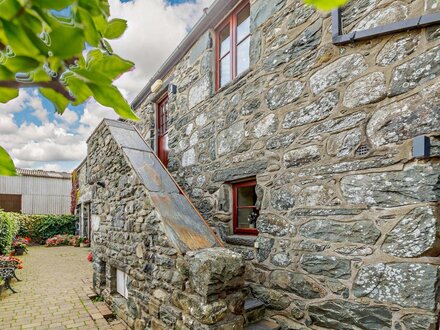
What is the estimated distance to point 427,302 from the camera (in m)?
1.93

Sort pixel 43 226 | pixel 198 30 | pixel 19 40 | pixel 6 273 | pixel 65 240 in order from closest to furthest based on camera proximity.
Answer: pixel 19 40 < pixel 198 30 < pixel 6 273 < pixel 65 240 < pixel 43 226

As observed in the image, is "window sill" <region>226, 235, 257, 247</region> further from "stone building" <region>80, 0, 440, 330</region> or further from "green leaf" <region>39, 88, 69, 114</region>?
"green leaf" <region>39, 88, 69, 114</region>

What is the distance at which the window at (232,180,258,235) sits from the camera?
3.64 meters

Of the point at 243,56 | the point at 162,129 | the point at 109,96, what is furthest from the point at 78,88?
the point at 162,129

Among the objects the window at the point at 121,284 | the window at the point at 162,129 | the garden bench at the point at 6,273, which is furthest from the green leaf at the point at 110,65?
the garden bench at the point at 6,273

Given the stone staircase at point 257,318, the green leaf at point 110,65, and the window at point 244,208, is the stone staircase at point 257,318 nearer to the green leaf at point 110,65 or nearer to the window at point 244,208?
the window at point 244,208

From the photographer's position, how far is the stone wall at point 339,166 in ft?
6.64

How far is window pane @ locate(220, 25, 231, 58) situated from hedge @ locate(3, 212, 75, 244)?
14.9 m

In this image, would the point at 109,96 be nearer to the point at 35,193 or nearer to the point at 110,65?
the point at 110,65

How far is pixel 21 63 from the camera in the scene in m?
0.42

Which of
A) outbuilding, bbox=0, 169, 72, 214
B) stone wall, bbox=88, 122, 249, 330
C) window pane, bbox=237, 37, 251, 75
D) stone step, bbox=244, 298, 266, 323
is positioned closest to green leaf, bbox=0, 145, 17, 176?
stone wall, bbox=88, 122, 249, 330

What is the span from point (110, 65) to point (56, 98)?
0.13 metres

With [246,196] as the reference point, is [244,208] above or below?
below

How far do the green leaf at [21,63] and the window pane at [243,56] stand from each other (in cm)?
359
